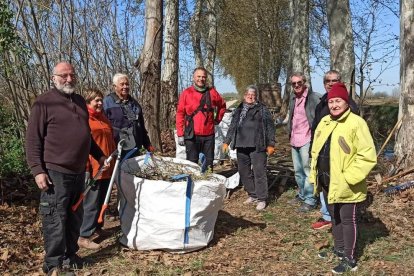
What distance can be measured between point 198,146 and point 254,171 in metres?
0.79

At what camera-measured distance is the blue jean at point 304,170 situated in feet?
17.7

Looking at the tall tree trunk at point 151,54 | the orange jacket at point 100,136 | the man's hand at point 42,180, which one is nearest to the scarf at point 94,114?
the orange jacket at point 100,136

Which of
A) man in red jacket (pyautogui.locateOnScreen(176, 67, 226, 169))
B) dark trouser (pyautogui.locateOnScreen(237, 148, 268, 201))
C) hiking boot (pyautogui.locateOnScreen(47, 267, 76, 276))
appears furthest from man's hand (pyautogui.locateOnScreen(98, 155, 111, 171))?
dark trouser (pyautogui.locateOnScreen(237, 148, 268, 201))

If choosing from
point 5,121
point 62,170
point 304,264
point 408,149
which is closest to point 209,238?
point 304,264

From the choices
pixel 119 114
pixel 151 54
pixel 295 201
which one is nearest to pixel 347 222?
pixel 295 201

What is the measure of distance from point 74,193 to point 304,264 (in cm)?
212

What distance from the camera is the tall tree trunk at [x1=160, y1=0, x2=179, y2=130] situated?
1044cm

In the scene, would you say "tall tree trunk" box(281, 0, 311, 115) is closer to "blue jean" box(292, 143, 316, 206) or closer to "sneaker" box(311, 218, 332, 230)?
"blue jean" box(292, 143, 316, 206)

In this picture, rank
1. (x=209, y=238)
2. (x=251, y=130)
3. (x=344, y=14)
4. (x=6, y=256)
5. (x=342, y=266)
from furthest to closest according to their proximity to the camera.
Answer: (x=344, y=14) < (x=251, y=130) < (x=209, y=238) < (x=6, y=256) < (x=342, y=266)

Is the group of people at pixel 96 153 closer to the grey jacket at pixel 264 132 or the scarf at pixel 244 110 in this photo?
the grey jacket at pixel 264 132

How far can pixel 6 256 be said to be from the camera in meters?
4.09

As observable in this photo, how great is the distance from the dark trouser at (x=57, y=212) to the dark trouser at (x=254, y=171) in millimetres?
2505

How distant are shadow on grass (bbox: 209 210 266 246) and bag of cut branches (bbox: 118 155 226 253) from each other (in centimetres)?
43

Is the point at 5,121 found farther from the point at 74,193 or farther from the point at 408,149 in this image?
the point at 408,149
